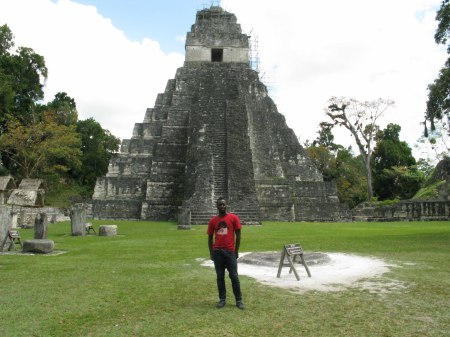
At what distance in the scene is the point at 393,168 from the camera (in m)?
38.5

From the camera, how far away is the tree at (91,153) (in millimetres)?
39469

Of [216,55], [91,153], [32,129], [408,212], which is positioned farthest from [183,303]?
[91,153]

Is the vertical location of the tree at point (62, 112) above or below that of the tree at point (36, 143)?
above

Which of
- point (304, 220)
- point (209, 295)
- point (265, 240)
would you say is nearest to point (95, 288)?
point (209, 295)

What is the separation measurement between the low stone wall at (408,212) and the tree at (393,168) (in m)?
13.4

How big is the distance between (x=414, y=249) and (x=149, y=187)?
49.0 feet

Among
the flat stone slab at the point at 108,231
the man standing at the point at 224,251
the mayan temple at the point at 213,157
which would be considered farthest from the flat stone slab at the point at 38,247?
the mayan temple at the point at 213,157

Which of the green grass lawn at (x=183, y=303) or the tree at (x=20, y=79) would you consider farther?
the tree at (x=20, y=79)

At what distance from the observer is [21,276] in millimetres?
7062

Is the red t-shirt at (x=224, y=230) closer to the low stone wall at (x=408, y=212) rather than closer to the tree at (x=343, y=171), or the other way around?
the low stone wall at (x=408, y=212)

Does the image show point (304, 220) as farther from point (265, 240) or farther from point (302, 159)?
point (265, 240)

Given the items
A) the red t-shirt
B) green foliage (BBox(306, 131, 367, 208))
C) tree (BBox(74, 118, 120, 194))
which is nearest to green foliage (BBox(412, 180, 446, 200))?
green foliage (BBox(306, 131, 367, 208))

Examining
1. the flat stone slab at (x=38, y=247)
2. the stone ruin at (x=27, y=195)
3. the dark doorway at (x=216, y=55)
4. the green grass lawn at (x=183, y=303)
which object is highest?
the dark doorway at (x=216, y=55)

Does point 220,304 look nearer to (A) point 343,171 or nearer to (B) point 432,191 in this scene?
(B) point 432,191
